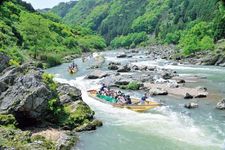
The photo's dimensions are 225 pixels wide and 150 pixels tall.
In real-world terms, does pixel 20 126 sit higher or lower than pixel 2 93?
lower

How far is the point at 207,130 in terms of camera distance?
3091cm

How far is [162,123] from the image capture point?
1310 inches

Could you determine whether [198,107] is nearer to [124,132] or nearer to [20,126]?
[124,132]

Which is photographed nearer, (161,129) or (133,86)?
(161,129)

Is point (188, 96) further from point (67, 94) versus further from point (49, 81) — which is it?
point (49, 81)

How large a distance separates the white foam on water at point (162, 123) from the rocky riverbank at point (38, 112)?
120 inches

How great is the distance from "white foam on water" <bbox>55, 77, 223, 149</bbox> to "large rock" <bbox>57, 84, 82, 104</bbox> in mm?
2833

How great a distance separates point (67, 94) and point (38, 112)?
25.6 feet

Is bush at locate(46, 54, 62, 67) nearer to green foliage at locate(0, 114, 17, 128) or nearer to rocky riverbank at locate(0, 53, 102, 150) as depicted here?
rocky riverbank at locate(0, 53, 102, 150)

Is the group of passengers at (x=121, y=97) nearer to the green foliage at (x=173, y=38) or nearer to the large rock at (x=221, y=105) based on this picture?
the large rock at (x=221, y=105)

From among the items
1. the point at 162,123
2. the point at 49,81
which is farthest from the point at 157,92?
the point at 49,81

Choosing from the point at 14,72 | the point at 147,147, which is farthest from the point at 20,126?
the point at 147,147

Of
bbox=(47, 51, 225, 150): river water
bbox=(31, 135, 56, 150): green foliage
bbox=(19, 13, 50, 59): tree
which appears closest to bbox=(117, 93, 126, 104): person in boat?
bbox=(47, 51, 225, 150): river water

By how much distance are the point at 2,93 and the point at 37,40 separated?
65866 mm
